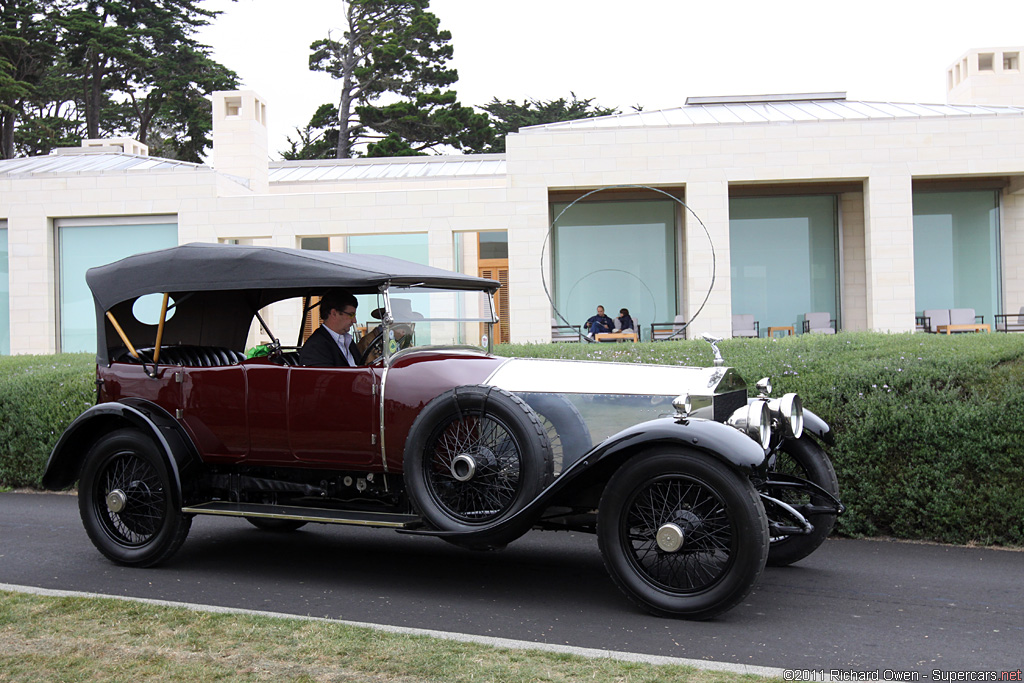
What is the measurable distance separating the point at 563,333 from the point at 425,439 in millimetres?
13418

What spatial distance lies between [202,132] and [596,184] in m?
26.5

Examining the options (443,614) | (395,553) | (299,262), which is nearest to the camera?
(443,614)

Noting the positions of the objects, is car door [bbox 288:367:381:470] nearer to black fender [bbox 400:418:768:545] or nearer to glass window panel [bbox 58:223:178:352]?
black fender [bbox 400:418:768:545]

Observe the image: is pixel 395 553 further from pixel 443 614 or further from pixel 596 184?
pixel 596 184

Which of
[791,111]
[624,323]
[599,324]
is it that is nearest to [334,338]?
[599,324]

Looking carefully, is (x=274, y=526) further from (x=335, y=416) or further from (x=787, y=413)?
(x=787, y=413)

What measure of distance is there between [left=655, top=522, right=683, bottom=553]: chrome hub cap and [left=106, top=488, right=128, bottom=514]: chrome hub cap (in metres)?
3.47

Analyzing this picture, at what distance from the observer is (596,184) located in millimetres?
17500

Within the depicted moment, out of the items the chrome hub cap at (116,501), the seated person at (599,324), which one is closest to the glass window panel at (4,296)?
the seated person at (599,324)

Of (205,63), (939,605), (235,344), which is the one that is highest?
(205,63)

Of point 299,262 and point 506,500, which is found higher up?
point 299,262

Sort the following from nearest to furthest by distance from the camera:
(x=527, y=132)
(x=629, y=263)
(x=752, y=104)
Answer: (x=527, y=132) → (x=629, y=263) → (x=752, y=104)

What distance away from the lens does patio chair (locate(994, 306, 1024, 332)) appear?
1786cm

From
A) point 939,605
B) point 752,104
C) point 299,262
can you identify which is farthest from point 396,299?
point 752,104
